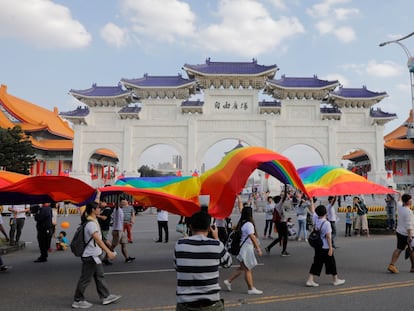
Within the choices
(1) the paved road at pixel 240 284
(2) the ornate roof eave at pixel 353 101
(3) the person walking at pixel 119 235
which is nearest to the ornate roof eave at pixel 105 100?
(2) the ornate roof eave at pixel 353 101

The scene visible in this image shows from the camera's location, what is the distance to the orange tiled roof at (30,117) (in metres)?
33.5

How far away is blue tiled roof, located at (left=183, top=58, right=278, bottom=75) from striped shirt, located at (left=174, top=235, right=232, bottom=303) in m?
26.7

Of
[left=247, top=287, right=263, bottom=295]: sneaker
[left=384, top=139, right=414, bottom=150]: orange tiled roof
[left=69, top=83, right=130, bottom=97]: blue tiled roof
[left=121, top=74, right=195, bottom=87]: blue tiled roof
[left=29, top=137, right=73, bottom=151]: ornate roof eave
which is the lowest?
[left=247, top=287, right=263, bottom=295]: sneaker

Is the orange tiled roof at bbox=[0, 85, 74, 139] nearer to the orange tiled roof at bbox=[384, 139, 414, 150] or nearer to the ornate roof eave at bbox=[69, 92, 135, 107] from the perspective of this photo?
the ornate roof eave at bbox=[69, 92, 135, 107]

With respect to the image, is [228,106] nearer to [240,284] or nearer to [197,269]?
[240,284]

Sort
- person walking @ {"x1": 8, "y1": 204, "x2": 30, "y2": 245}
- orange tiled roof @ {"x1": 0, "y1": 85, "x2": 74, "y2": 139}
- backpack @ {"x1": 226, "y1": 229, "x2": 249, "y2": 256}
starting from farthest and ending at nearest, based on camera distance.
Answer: orange tiled roof @ {"x1": 0, "y1": 85, "x2": 74, "y2": 139}, person walking @ {"x1": 8, "y1": 204, "x2": 30, "y2": 245}, backpack @ {"x1": 226, "y1": 229, "x2": 249, "y2": 256}

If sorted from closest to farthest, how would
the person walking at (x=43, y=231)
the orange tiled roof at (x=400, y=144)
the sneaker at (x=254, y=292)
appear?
the sneaker at (x=254, y=292)
the person walking at (x=43, y=231)
the orange tiled roof at (x=400, y=144)

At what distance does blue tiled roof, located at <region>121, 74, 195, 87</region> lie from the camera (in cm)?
2877

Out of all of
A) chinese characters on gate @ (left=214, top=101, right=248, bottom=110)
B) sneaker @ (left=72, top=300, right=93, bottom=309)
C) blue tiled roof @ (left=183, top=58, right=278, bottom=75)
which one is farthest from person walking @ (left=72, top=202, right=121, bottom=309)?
blue tiled roof @ (left=183, top=58, right=278, bottom=75)

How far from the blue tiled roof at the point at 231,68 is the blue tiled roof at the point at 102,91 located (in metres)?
6.04

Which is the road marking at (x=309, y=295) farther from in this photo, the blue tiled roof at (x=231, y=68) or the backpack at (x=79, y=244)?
the blue tiled roof at (x=231, y=68)

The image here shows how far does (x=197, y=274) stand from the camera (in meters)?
2.84

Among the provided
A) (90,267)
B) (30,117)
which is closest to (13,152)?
(30,117)

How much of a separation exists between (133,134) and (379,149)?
69.1 ft
